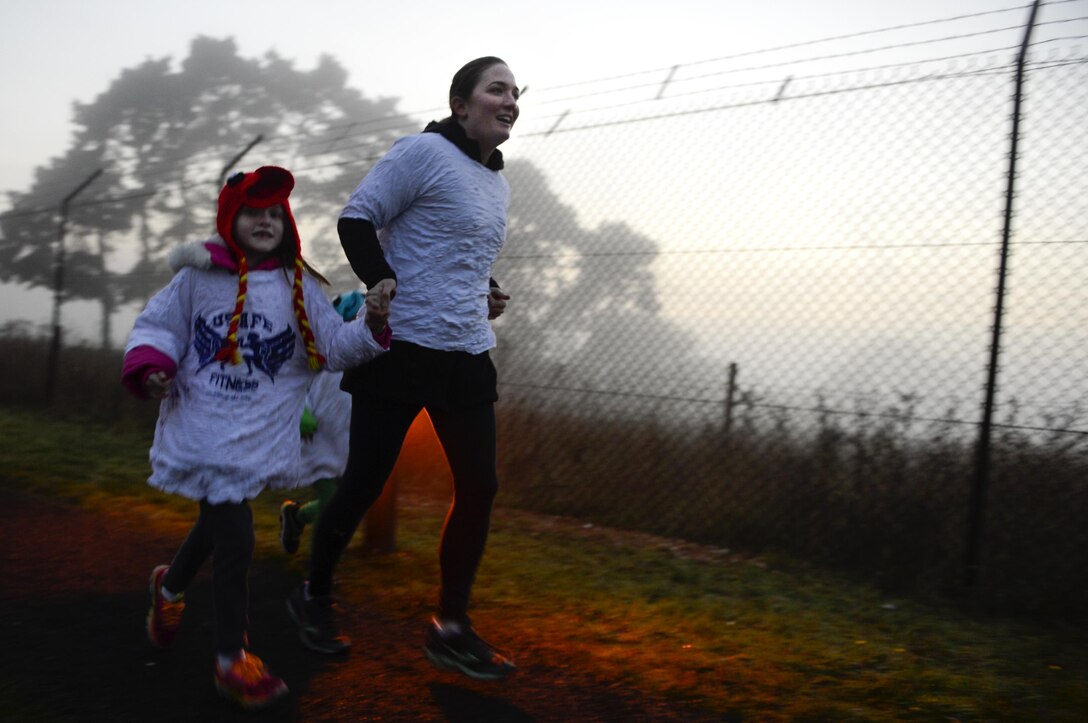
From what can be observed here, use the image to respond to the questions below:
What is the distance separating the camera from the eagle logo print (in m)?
2.86

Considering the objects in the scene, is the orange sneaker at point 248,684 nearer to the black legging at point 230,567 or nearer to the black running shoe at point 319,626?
the black legging at point 230,567

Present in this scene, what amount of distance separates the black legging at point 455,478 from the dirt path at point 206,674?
1.05 feet

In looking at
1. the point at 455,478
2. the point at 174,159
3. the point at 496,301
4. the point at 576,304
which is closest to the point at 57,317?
the point at 576,304

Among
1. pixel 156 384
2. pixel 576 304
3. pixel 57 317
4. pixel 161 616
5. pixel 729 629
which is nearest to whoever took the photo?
pixel 156 384

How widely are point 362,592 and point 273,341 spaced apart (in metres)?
1.61

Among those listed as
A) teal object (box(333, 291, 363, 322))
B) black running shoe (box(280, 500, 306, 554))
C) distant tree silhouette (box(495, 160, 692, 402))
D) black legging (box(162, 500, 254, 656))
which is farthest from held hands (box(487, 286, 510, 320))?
distant tree silhouette (box(495, 160, 692, 402))

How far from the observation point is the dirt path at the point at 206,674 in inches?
110

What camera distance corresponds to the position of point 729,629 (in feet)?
12.6

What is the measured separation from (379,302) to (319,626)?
120cm

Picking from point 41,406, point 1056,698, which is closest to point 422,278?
point 1056,698

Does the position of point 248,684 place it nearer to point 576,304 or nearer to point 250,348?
point 250,348

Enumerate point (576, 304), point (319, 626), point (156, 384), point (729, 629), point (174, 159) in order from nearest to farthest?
point (156, 384) → point (319, 626) → point (729, 629) → point (576, 304) → point (174, 159)

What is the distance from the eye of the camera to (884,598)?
4.41 m

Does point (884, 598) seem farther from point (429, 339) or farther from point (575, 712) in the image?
point (429, 339)
